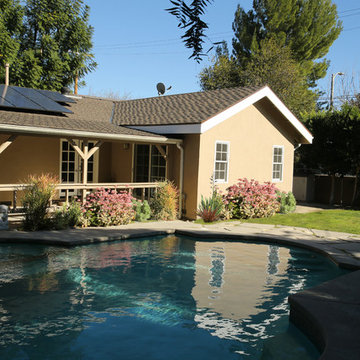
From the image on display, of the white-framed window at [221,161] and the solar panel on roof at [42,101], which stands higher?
the solar panel on roof at [42,101]

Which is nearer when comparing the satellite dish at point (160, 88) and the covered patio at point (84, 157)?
the covered patio at point (84, 157)

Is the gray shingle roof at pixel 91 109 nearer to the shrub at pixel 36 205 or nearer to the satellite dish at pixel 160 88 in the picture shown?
the satellite dish at pixel 160 88

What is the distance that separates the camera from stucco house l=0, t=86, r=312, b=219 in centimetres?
1346

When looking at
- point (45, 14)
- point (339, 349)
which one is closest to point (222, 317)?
point (339, 349)

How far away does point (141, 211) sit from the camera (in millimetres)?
13328

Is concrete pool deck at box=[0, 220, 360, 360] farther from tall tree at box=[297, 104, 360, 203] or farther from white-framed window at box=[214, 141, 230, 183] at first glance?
tall tree at box=[297, 104, 360, 203]

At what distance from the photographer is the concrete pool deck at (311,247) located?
191 inches

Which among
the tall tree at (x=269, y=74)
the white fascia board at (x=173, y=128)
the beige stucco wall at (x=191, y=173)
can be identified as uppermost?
the tall tree at (x=269, y=74)

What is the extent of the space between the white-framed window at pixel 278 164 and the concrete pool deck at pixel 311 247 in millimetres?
4665

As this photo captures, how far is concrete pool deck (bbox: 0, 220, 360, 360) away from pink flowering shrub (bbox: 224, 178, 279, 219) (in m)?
1.32

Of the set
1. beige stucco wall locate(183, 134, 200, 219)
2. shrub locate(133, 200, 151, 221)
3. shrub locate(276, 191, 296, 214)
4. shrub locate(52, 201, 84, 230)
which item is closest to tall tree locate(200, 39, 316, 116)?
shrub locate(276, 191, 296, 214)

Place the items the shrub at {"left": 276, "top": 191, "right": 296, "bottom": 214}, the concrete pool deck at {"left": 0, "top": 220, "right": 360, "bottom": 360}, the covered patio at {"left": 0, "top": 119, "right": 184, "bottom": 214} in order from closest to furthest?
1. the concrete pool deck at {"left": 0, "top": 220, "right": 360, "bottom": 360}
2. the covered patio at {"left": 0, "top": 119, "right": 184, "bottom": 214}
3. the shrub at {"left": 276, "top": 191, "right": 296, "bottom": 214}

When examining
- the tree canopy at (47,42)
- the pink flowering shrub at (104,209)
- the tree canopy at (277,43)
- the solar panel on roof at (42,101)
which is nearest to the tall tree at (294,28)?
the tree canopy at (277,43)

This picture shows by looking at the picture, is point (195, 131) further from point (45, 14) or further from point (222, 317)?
point (45, 14)
